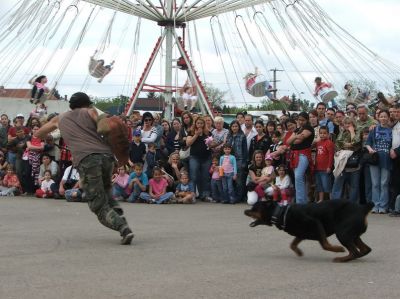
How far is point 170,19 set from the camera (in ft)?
63.4

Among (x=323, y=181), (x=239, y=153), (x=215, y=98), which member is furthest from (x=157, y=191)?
(x=215, y=98)

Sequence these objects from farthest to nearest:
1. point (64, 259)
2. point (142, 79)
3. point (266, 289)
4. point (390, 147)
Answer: point (142, 79) → point (390, 147) → point (64, 259) → point (266, 289)

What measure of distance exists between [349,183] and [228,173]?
8.16 feet

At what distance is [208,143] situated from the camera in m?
13.7

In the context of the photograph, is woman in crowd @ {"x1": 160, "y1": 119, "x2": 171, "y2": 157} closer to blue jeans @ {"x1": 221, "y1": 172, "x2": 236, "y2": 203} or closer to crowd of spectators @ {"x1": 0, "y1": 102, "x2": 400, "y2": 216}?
crowd of spectators @ {"x1": 0, "y1": 102, "x2": 400, "y2": 216}

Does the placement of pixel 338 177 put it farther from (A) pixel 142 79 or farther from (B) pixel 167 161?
(A) pixel 142 79

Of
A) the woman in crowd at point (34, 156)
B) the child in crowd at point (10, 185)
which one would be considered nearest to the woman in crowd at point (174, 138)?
the woman in crowd at point (34, 156)

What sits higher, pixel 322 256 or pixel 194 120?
pixel 194 120

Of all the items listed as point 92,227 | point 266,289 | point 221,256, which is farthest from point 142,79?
point 266,289

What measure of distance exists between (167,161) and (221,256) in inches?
289

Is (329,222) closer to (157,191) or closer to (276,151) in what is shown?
(276,151)

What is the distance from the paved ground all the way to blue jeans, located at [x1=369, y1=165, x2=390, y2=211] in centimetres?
90

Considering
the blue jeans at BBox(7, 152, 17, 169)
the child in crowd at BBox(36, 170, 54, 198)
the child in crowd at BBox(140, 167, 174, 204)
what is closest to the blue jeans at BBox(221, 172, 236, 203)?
the child in crowd at BBox(140, 167, 174, 204)

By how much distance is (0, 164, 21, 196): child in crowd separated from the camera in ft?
Result: 48.5
